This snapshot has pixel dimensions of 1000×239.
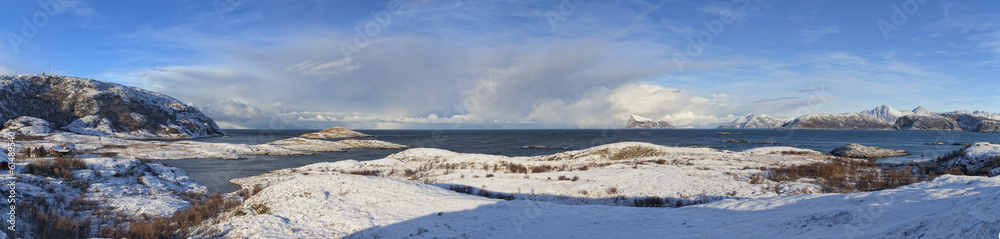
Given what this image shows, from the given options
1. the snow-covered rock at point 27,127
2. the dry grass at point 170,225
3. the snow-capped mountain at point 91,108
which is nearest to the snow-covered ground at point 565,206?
the dry grass at point 170,225

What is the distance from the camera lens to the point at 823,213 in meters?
10.9

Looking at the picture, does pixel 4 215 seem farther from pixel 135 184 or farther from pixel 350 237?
pixel 350 237

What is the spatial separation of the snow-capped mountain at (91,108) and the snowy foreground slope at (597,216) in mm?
151963

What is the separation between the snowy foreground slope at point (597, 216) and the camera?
8938 millimetres

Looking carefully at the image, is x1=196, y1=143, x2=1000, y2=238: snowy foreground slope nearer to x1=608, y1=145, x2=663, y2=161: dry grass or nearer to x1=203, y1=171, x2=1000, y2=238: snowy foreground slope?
x1=203, y1=171, x2=1000, y2=238: snowy foreground slope

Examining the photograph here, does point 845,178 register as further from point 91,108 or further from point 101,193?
point 91,108

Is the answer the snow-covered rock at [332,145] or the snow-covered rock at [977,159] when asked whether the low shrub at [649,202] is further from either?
the snow-covered rock at [332,145]

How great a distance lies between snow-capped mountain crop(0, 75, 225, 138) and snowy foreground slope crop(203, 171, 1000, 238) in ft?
499

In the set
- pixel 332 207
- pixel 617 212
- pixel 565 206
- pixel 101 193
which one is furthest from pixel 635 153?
pixel 101 193

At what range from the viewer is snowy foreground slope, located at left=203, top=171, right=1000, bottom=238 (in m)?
8.94

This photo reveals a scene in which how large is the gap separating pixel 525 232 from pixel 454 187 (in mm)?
11902

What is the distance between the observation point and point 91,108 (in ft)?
461

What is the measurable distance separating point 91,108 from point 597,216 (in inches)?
7589

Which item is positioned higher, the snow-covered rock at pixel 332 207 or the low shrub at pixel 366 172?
the snow-covered rock at pixel 332 207
